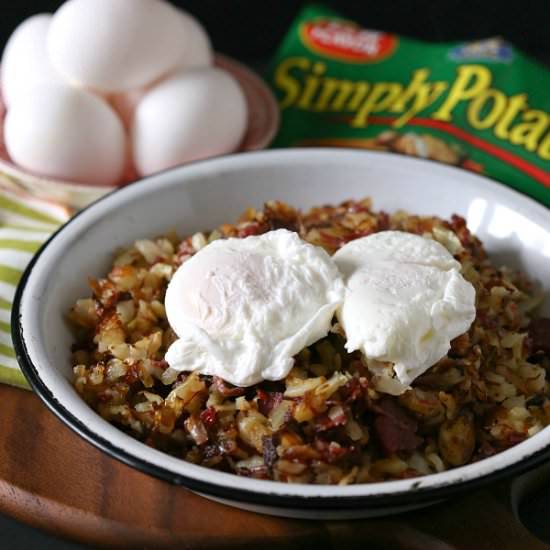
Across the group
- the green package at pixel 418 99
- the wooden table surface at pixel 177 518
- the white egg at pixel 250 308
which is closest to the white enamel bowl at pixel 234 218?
the wooden table surface at pixel 177 518

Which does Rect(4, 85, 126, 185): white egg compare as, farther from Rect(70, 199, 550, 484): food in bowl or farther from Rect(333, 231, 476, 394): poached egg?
Rect(333, 231, 476, 394): poached egg

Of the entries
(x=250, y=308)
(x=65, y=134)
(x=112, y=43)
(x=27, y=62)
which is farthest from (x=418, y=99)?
(x=250, y=308)

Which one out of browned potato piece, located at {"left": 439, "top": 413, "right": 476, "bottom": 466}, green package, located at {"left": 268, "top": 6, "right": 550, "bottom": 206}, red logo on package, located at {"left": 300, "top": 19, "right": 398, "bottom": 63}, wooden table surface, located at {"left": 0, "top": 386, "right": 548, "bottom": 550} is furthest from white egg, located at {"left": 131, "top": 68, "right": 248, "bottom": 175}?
browned potato piece, located at {"left": 439, "top": 413, "right": 476, "bottom": 466}

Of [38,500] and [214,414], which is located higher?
[214,414]

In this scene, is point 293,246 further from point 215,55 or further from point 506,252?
point 215,55

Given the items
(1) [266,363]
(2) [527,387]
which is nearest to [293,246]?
(1) [266,363]

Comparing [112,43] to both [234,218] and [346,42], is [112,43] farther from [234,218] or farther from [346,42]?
[346,42]
